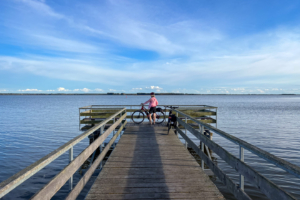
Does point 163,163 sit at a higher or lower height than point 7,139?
higher

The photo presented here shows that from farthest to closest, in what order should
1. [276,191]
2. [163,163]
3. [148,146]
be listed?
[148,146]
[163,163]
[276,191]

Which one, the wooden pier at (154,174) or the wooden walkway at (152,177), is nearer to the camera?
the wooden pier at (154,174)

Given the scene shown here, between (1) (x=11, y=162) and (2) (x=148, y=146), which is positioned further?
(1) (x=11, y=162)

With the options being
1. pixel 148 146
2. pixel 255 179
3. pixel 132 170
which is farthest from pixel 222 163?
Answer: pixel 255 179

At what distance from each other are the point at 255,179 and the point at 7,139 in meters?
19.3

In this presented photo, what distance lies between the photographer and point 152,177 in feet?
15.9

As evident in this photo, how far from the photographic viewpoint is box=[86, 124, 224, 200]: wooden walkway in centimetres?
398

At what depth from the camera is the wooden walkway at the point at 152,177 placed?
398cm

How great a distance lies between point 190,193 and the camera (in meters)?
4.01

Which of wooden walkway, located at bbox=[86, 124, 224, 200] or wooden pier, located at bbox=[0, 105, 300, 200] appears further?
wooden walkway, located at bbox=[86, 124, 224, 200]

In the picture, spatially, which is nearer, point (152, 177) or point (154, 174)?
point (152, 177)

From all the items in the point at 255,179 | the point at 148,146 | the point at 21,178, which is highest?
the point at 21,178

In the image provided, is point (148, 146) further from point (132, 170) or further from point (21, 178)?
point (21, 178)

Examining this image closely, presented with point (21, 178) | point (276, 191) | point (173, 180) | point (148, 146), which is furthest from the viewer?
point (148, 146)
